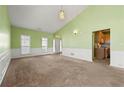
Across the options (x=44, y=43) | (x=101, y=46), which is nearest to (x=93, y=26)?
(x=101, y=46)

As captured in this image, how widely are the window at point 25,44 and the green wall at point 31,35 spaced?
0.31m

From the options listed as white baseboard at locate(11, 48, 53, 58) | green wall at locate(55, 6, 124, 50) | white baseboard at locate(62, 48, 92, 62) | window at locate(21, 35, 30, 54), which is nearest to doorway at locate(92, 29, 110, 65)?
white baseboard at locate(62, 48, 92, 62)

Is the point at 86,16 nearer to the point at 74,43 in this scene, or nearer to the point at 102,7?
the point at 102,7

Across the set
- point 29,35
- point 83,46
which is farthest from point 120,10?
point 29,35

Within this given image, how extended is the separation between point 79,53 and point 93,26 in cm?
213

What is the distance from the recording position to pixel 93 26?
6000 millimetres

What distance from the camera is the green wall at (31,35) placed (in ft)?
23.1

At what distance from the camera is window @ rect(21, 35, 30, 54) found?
763cm

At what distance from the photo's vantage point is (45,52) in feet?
31.9

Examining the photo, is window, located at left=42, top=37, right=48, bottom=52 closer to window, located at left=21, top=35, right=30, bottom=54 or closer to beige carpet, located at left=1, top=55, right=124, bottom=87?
window, located at left=21, top=35, right=30, bottom=54

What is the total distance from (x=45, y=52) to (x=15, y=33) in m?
3.45

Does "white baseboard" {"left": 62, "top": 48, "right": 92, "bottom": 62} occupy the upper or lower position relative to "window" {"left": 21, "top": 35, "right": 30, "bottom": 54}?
lower

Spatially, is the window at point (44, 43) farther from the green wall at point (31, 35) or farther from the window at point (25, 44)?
the window at point (25, 44)

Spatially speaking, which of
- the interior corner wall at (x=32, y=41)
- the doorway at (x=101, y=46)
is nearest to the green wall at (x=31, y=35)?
the interior corner wall at (x=32, y=41)
